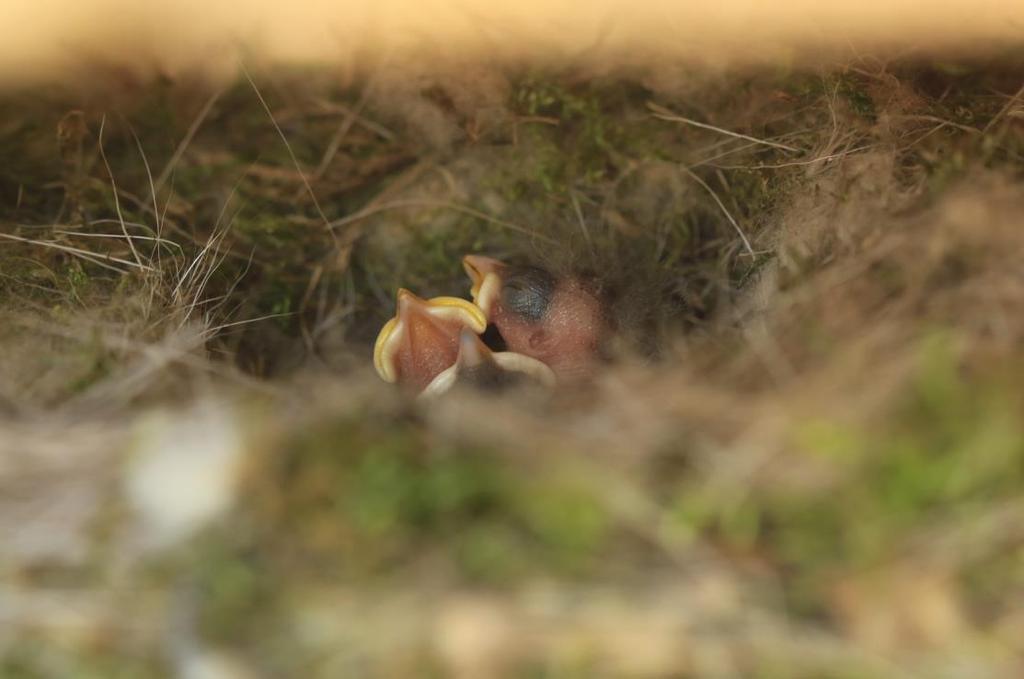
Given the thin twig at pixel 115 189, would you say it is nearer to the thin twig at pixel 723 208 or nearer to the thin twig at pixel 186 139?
the thin twig at pixel 186 139

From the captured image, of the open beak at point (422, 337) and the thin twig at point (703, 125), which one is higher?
the thin twig at point (703, 125)

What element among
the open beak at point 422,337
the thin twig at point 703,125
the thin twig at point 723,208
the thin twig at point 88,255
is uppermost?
the thin twig at point 703,125

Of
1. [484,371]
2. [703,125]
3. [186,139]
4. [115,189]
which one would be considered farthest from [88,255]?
[703,125]

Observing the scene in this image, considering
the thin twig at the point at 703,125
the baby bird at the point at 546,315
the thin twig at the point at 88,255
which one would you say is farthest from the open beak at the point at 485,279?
the thin twig at the point at 88,255

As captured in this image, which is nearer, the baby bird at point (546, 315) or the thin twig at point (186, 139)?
the baby bird at point (546, 315)

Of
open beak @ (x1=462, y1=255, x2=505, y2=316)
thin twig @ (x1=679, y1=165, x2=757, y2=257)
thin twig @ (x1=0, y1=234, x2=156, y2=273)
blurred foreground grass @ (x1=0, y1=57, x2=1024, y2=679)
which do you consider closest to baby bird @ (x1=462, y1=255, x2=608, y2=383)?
open beak @ (x1=462, y1=255, x2=505, y2=316)

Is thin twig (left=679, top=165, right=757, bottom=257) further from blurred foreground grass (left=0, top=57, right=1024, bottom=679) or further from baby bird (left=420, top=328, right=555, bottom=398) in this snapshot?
baby bird (left=420, top=328, right=555, bottom=398)

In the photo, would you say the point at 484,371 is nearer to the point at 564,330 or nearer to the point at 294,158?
the point at 564,330
